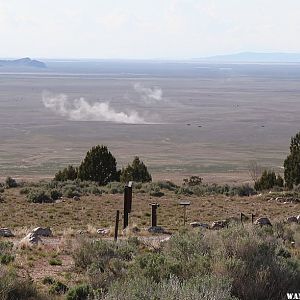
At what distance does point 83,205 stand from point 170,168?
3502 centimetres

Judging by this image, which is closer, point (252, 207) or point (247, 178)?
point (252, 207)

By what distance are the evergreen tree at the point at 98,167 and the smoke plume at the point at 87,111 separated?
196ft

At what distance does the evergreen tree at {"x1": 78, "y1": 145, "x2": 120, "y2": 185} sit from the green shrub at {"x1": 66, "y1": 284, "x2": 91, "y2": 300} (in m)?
24.8

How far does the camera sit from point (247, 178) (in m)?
52.0

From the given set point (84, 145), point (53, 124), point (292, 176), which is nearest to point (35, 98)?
point (53, 124)

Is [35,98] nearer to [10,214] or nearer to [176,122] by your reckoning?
[176,122]

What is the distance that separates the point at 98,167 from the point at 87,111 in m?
73.3

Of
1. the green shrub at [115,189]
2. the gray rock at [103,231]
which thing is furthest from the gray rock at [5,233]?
the green shrub at [115,189]

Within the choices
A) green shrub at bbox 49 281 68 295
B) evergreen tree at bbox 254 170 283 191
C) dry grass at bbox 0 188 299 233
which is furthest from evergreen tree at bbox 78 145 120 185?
green shrub at bbox 49 281 68 295

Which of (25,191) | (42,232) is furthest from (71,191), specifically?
(42,232)

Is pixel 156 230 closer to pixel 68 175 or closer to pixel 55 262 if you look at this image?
pixel 55 262

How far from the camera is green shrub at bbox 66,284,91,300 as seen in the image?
31.2 feet

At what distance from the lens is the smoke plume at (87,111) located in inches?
3868

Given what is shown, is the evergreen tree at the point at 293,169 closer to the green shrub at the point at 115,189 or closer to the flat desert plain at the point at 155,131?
the green shrub at the point at 115,189
